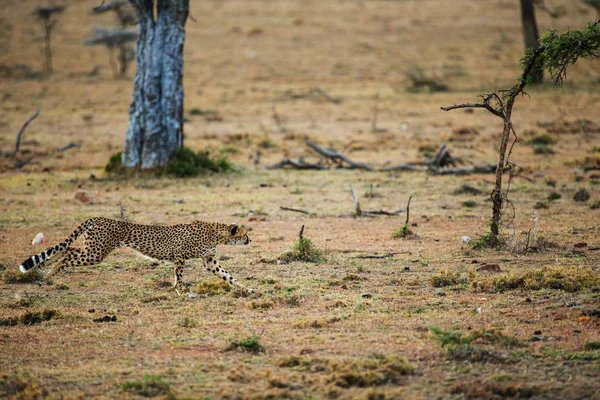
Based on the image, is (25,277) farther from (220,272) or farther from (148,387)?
(148,387)

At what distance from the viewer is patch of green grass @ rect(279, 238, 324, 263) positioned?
10.0 m

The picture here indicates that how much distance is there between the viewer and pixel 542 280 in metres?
8.38

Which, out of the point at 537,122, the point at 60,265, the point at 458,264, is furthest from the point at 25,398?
the point at 537,122

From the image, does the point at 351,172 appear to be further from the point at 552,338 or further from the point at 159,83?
the point at 552,338

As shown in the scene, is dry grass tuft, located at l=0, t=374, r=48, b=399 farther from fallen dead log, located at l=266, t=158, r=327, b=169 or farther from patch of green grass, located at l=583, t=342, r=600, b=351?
fallen dead log, located at l=266, t=158, r=327, b=169

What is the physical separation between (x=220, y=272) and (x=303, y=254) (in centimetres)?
173

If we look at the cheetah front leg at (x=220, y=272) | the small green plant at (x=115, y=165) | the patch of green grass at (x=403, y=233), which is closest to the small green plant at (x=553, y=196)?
the patch of green grass at (x=403, y=233)

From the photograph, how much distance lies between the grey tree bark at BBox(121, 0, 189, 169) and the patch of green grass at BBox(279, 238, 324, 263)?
24.0 feet

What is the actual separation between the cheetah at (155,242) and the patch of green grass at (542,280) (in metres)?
2.75

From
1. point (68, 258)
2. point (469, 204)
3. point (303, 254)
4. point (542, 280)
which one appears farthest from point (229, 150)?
point (542, 280)

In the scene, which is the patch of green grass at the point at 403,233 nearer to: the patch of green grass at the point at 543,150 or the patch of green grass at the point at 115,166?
the patch of green grass at the point at 115,166

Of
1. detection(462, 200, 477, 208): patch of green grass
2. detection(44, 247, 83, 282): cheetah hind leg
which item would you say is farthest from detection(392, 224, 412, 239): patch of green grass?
detection(44, 247, 83, 282): cheetah hind leg

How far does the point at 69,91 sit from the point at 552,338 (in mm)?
27464

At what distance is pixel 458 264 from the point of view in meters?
9.66
